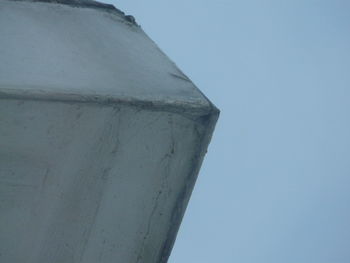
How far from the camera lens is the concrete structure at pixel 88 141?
4.28 ft

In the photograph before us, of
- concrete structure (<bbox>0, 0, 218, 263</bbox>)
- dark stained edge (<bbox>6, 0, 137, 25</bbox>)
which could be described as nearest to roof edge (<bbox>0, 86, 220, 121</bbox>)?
concrete structure (<bbox>0, 0, 218, 263</bbox>)

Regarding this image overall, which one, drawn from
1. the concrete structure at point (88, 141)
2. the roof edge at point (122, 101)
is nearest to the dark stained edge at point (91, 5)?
the concrete structure at point (88, 141)

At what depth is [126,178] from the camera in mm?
A: 1480

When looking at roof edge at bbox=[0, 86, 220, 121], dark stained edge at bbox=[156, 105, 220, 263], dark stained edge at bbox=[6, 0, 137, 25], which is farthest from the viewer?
dark stained edge at bbox=[6, 0, 137, 25]

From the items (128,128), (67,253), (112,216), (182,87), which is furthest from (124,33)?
(67,253)

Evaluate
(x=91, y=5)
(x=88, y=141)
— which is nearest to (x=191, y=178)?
(x=88, y=141)

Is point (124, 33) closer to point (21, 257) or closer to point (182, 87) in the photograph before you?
point (182, 87)

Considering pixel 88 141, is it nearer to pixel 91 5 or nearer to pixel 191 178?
pixel 191 178

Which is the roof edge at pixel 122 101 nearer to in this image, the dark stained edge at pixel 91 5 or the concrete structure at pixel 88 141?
the concrete structure at pixel 88 141

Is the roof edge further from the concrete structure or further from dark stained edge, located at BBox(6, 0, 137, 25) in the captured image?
dark stained edge, located at BBox(6, 0, 137, 25)

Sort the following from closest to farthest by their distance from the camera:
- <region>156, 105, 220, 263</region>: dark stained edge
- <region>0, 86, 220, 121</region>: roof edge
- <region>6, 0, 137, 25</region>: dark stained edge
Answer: <region>0, 86, 220, 121</region>: roof edge
<region>156, 105, 220, 263</region>: dark stained edge
<region>6, 0, 137, 25</region>: dark stained edge

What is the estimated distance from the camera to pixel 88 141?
1374 millimetres

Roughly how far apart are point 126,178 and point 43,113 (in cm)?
33

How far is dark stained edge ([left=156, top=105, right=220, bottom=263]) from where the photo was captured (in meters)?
1.51
